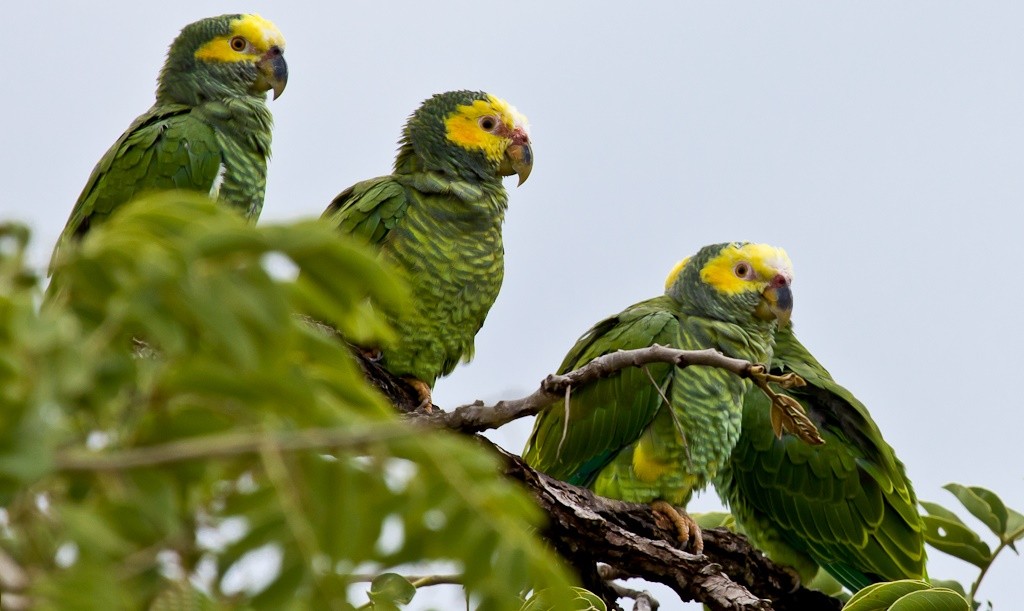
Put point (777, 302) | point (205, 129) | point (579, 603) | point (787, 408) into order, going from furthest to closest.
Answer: point (777, 302) → point (205, 129) → point (787, 408) → point (579, 603)

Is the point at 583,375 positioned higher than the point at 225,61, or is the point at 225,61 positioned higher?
the point at 225,61

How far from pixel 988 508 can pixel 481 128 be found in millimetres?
1885

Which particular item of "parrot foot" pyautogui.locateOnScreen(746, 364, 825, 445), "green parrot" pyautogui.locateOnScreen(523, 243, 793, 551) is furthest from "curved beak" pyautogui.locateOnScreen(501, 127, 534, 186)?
"parrot foot" pyautogui.locateOnScreen(746, 364, 825, 445)

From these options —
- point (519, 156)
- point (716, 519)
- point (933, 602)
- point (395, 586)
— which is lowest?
point (716, 519)

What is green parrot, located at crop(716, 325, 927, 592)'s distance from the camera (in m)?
4.07

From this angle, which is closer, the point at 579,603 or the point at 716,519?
the point at 579,603

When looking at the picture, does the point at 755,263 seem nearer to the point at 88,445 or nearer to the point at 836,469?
the point at 836,469

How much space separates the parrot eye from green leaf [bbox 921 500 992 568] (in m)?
1.04

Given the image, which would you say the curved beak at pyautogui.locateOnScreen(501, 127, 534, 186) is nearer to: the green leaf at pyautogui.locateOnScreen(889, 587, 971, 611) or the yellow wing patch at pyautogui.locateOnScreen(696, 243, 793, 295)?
the yellow wing patch at pyautogui.locateOnScreen(696, 243, 793, 295)

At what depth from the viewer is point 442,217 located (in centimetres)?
354

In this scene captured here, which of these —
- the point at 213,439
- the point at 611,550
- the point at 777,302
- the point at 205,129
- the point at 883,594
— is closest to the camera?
the point at 213,439

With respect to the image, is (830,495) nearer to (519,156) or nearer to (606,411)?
(606,411)

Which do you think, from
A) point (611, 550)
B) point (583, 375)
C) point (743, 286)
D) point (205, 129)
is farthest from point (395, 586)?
point (743, 286)

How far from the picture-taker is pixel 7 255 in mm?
736
